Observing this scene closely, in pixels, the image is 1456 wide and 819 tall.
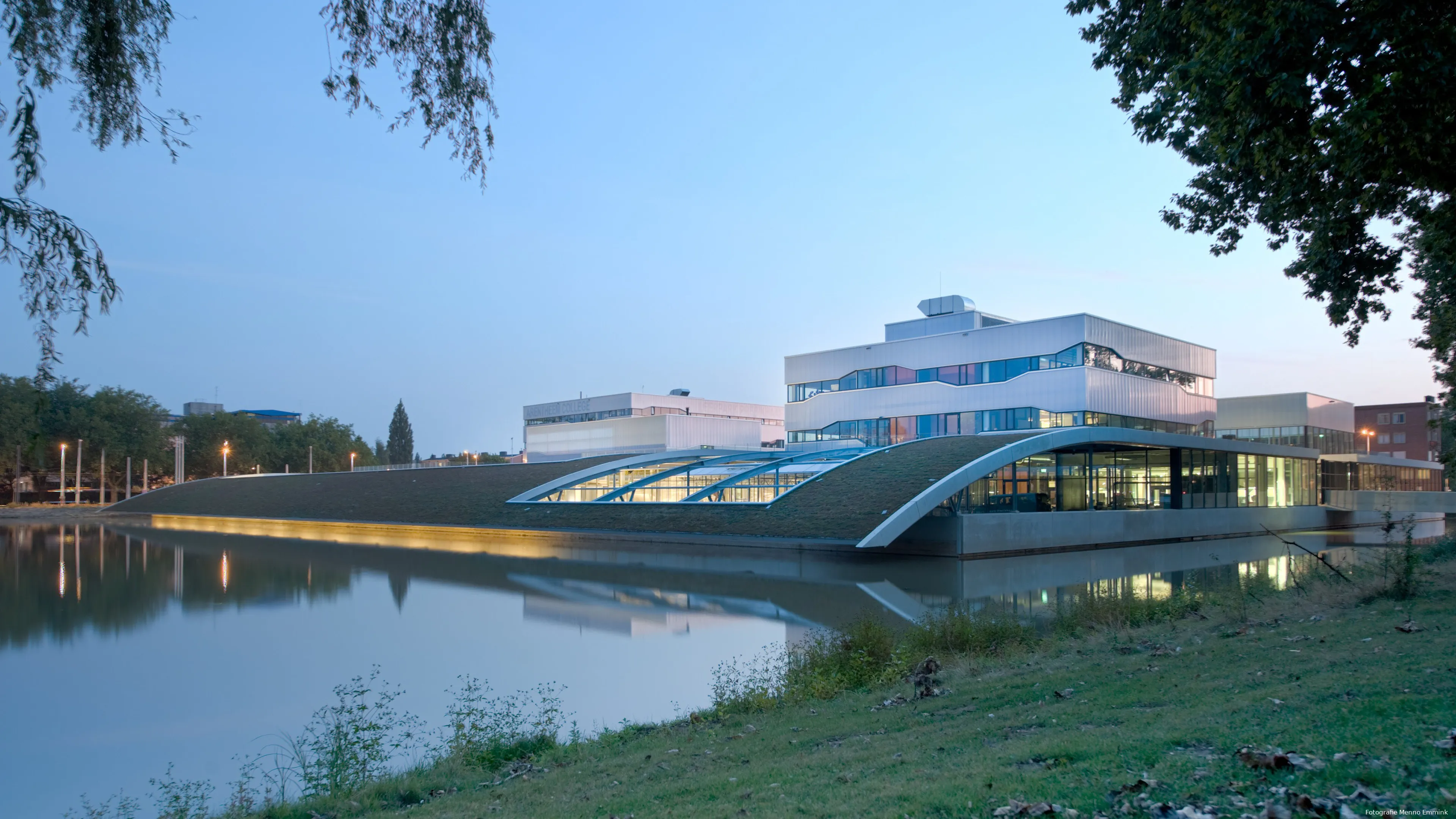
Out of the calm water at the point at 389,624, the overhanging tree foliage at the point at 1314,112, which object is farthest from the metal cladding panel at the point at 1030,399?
the overhanging tree foliage at the point at 1314,112

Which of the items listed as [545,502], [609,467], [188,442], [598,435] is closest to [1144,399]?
[609,467]

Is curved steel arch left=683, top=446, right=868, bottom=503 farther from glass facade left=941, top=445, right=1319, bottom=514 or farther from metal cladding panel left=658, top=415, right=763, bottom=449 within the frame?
metal cladding panel left=658, top=415, right=763, bottom=449

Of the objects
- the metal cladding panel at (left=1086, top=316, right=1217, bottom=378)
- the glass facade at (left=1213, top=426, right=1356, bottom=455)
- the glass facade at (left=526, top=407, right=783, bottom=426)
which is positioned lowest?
the glass facade at (left=1213, top=426, right=1356, bottom=455)

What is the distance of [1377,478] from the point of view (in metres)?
58.7

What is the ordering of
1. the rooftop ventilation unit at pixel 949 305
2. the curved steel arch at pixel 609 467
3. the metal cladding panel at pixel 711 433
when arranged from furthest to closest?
the metal cladding panel at pixel 711 433, the rooftop ventilation unit at pixel 949 305, the curved steel arch at pixel 609 467

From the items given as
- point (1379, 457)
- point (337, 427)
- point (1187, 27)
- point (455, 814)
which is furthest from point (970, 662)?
point (337, 427)

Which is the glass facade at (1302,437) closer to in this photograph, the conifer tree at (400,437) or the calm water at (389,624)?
the calm water at (389,624)

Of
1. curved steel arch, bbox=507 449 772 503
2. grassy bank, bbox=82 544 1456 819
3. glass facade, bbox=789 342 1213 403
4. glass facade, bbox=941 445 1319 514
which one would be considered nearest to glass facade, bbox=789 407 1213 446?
glass facade, bbox=789 342 1213 403

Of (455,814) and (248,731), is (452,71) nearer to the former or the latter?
(455,814)

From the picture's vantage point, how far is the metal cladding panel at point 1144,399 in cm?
4194

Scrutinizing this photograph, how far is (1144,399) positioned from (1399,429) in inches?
2421

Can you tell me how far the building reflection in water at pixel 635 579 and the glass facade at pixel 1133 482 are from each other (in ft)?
7.38

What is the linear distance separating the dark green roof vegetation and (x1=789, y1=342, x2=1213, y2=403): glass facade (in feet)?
27.3

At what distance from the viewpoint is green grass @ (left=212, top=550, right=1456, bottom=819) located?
193 inches
